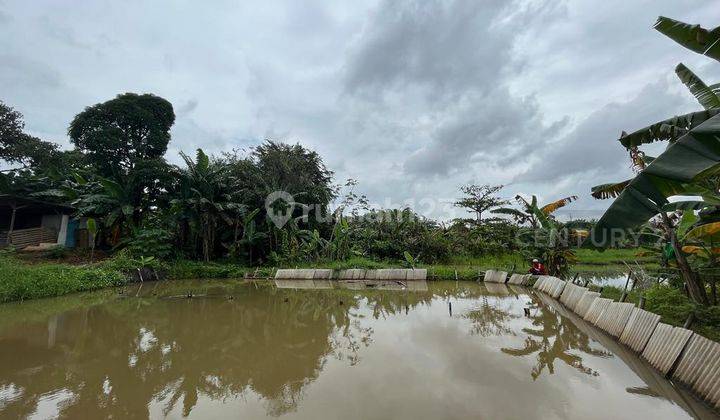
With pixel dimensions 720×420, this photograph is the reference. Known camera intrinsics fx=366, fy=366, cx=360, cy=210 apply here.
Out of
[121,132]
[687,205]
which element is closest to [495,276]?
[687,205]

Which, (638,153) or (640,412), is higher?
(638,153)

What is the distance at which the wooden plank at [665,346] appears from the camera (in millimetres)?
4668

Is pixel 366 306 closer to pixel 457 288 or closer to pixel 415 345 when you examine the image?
pixel 415 345

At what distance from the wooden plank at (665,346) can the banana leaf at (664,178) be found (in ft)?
6.97

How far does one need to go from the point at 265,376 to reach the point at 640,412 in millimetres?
4615

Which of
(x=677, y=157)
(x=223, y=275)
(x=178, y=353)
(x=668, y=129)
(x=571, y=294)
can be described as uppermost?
(x=668, y=129)

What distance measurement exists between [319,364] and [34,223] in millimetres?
21263

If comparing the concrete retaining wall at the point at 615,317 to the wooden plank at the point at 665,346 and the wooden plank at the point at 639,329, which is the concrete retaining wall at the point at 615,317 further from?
the wooden plank at the point at 665,346

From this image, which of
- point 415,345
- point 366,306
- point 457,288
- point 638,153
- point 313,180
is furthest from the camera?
point 313,180

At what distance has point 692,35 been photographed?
4.24 metres

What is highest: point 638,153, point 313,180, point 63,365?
point 313,180

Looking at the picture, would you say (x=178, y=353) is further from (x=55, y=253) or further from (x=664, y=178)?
(x=55, y=253)

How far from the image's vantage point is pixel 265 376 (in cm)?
527

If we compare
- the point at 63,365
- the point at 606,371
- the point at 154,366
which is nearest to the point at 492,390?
the point at 606,371
